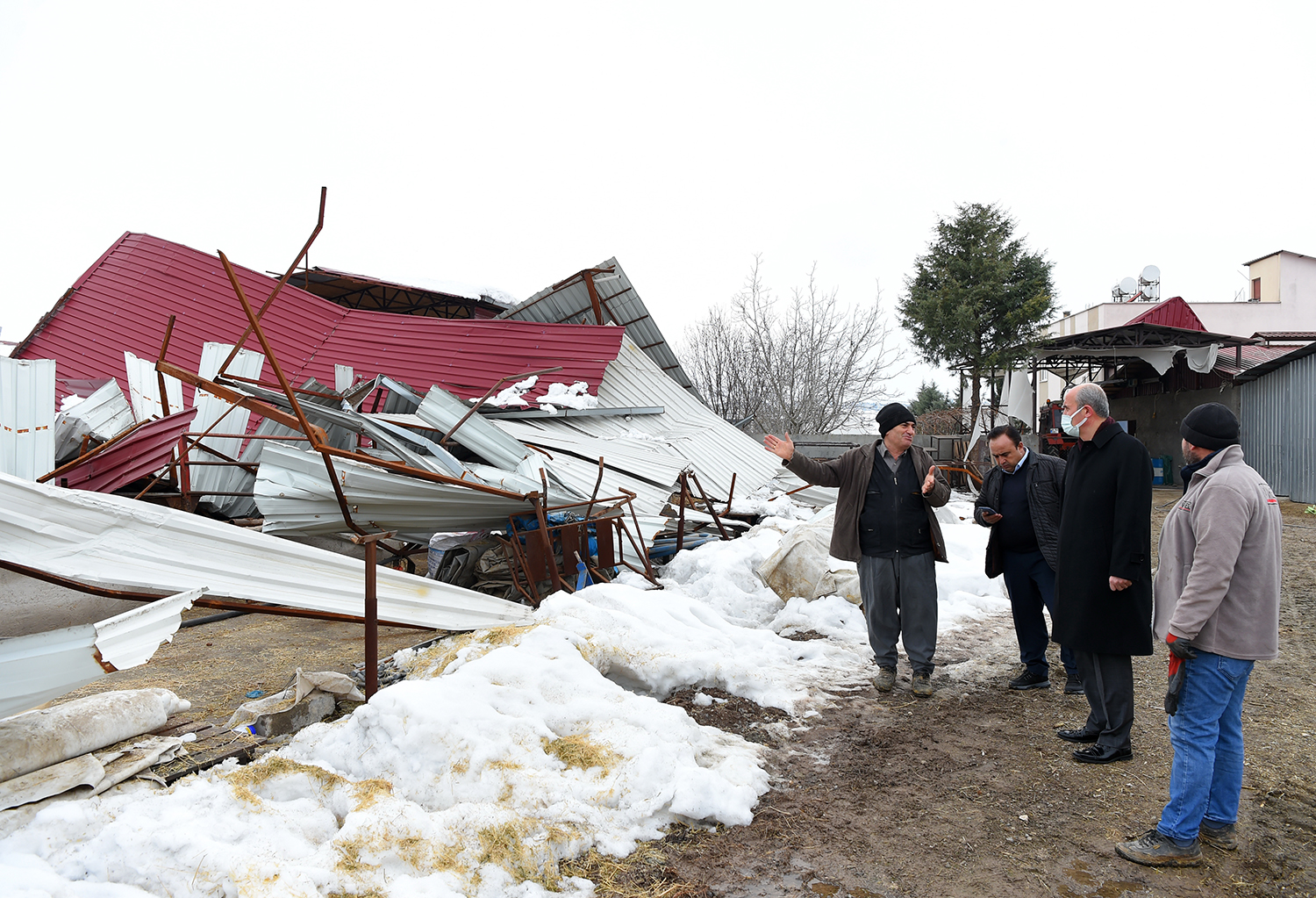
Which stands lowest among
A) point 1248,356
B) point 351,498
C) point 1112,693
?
point 1112,693

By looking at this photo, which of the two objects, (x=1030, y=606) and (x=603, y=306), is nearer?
(x=1030, y=606)

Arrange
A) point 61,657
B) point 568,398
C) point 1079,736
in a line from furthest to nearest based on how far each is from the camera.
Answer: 1. point 568,398
2. point 1079,736
3. point 61,657

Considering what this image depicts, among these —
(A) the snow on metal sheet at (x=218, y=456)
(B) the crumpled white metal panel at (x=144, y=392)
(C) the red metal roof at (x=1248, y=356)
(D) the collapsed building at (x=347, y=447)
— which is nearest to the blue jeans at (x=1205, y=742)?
(D) the collapsed building at (x=347, y=447)

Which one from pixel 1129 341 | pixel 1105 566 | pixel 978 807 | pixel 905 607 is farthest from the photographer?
pixel 1129 341

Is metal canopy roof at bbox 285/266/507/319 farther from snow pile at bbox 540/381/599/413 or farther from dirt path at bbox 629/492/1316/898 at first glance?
dirt path at bbox 629/492/1316/898

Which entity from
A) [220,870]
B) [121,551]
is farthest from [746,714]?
[121,551]

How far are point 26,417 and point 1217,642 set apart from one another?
879 cm

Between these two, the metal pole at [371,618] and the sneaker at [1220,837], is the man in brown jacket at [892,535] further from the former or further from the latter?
the metal pole at [371,618]

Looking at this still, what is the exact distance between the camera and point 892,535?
489 centimetres

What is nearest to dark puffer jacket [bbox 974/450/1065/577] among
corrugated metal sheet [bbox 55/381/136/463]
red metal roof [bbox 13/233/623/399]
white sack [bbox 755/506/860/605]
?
white sack [bbox 755/506/860/605]

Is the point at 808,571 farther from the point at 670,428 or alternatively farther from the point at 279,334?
the point at 279,334

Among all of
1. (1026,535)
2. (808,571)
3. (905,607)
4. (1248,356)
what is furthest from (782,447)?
(1248,356)

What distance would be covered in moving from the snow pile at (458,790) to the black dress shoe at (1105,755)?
1424 mm

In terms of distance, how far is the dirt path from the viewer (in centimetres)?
280
